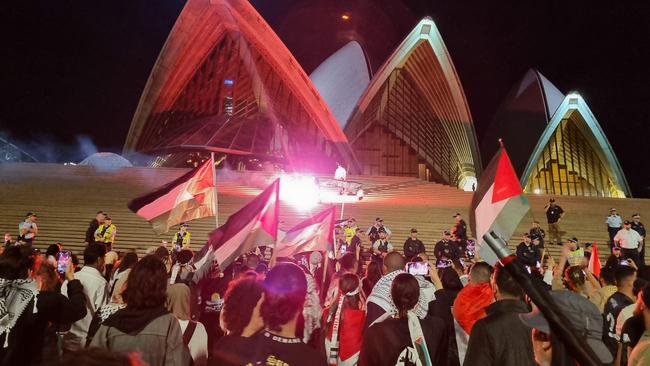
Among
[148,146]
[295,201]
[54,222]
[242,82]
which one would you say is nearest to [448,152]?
[242,82]

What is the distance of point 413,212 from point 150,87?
67.2 ft

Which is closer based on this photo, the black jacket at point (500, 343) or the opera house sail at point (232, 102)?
the black jacket at point (500, 343)

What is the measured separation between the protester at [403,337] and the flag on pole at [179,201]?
3276 mm

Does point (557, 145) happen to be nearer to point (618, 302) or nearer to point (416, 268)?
point (416, 268)

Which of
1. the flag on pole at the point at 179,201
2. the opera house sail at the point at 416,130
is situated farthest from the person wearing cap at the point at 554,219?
the opera house sail at the point at 416,130

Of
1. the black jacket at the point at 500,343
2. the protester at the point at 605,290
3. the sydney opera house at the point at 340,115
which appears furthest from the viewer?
the sydney opera house at the point at 340,115

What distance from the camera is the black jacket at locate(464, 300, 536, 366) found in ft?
6.75

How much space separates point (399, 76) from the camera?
108 ft

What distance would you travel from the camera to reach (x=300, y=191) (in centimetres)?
1602

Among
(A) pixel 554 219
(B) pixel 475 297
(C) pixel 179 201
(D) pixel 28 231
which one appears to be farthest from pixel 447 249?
(D) pixel 28 231

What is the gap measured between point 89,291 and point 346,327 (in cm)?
169

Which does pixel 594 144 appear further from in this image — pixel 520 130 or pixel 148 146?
pixel 148 146

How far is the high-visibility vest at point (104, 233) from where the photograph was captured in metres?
9.07

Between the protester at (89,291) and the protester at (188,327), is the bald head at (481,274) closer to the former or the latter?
the protester at (188,327)
